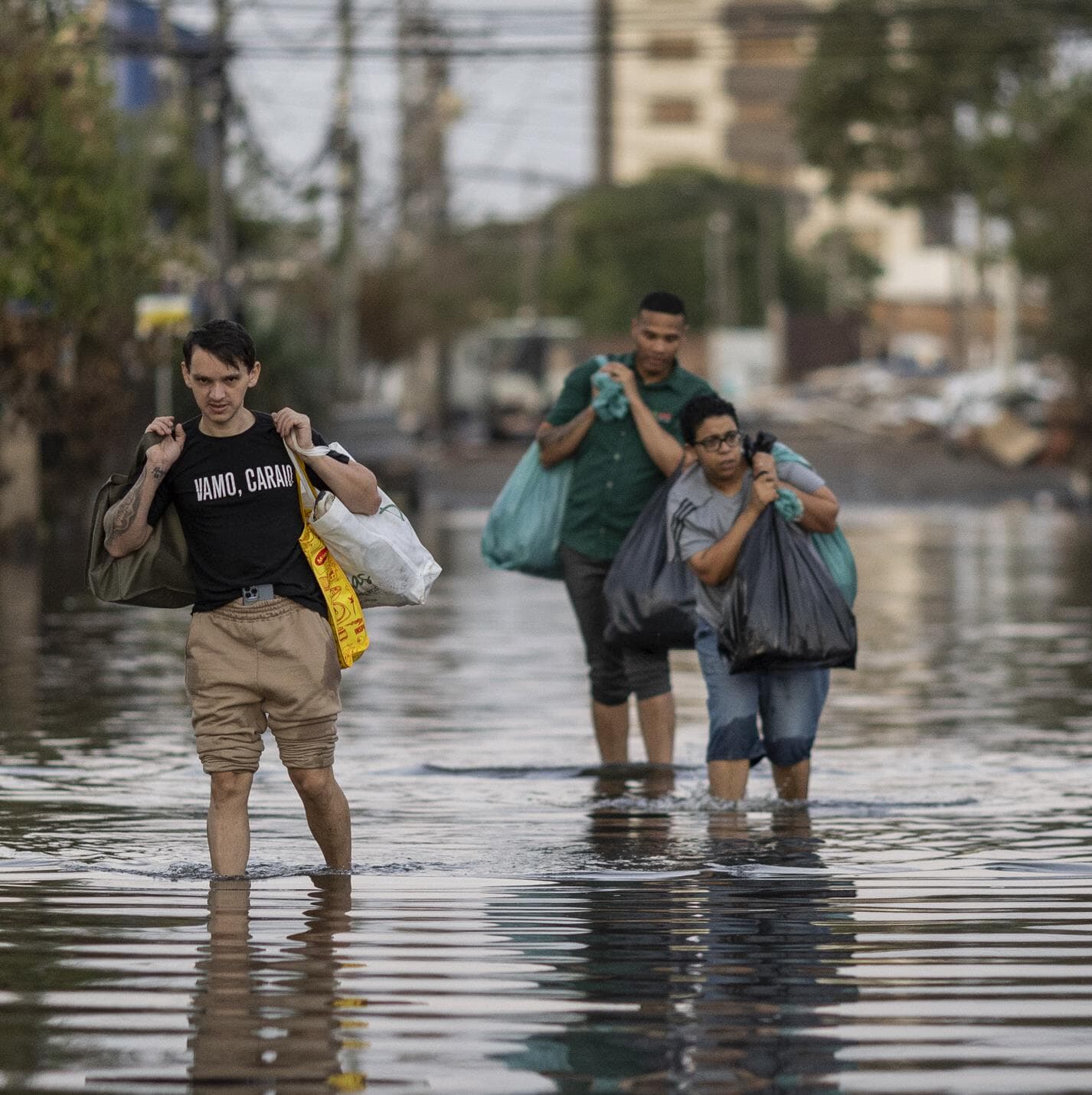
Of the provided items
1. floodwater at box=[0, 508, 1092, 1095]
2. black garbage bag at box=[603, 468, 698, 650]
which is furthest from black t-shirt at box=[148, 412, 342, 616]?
black garbage bag at box=[603, 468, 698, 650]

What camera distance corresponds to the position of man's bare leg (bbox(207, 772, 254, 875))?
851 cm

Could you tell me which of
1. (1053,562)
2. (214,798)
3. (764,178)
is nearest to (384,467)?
(1053,562)

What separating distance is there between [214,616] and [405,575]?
0.55 m

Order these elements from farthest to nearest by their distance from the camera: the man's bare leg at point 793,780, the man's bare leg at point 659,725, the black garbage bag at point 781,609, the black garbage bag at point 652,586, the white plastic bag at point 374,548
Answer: the man's bare leg at point 659,725, the black garbage bag at point 652,586, the man's bare leg at point 793,780, the black garbage bag at point 781,609, the white plastic bag at point 374,548

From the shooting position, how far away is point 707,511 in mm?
10422

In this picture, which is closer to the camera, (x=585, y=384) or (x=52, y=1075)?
(x=52, y=1075)

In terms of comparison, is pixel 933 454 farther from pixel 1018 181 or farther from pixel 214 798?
pixel 214 798

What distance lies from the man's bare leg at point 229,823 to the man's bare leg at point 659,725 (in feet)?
11.0

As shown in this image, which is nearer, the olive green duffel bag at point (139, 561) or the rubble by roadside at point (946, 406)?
the olive green duffel bag at point (139, 561)

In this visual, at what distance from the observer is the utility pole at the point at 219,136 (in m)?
36.9

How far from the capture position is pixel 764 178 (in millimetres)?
176875

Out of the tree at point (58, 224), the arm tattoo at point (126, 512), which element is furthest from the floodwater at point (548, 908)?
the tree at point (58, 224)

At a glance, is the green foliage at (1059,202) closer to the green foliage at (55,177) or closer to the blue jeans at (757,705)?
the green foliage at (55,177)

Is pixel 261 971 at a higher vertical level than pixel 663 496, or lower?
lower
